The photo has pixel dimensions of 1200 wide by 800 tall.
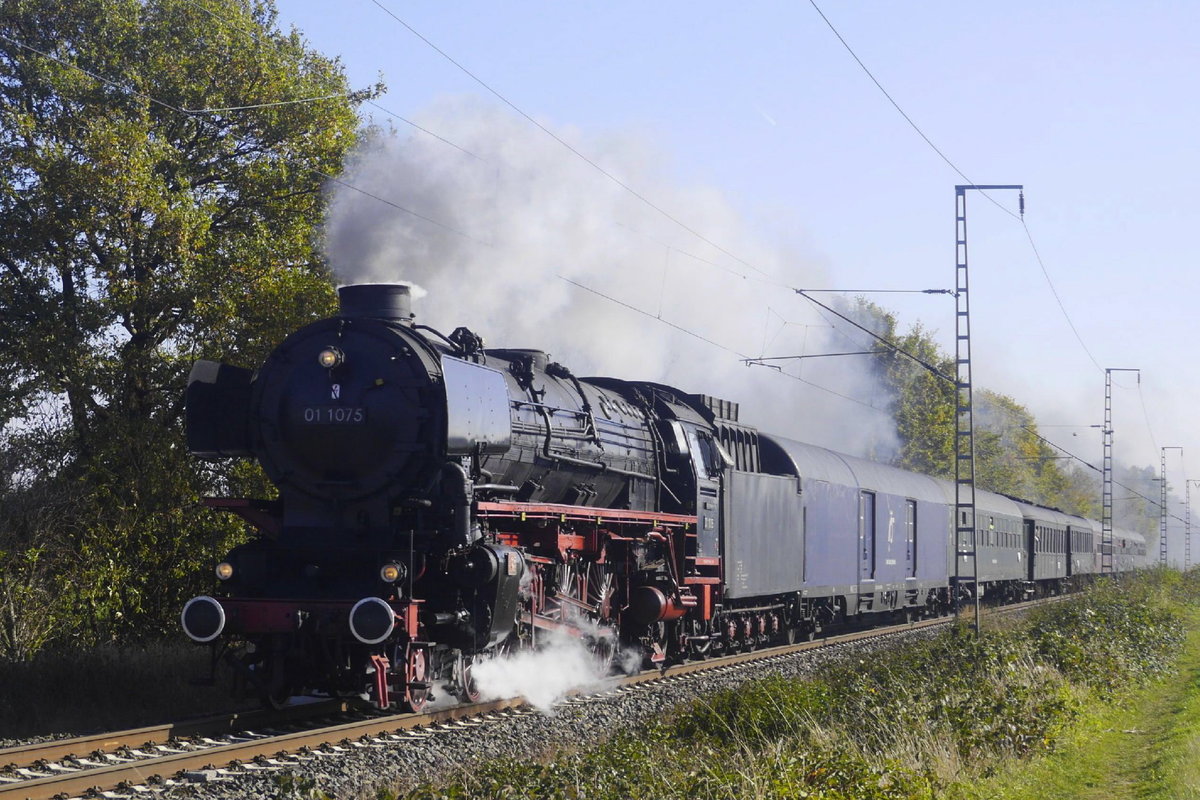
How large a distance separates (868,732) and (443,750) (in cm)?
340

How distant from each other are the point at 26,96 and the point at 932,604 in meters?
22.2

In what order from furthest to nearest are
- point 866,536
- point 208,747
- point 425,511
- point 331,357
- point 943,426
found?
point 943,426
point 866,536
point 331,357
point 425,511
point 208,747

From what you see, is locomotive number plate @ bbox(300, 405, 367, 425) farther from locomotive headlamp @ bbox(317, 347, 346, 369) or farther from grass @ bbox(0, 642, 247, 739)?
grass @ bbox(0, 642, 247, 739)

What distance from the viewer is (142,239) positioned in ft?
56.0

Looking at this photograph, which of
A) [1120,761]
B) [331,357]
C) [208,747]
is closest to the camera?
[208,747]

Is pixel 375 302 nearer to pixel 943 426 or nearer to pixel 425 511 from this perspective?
pixel 425 511

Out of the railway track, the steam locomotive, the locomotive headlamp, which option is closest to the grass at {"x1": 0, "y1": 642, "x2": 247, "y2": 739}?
the railway track

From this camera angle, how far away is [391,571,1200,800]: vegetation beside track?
24.5 ft

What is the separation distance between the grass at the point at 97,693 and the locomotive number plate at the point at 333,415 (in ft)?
8.53

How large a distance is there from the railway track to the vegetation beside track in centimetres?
177

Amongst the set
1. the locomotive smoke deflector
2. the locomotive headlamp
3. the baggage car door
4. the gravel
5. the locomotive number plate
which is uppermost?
the locomotive smoke deflector

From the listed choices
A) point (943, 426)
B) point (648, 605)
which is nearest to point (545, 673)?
point (648, 605)

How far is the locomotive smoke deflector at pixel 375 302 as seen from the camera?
12156mm

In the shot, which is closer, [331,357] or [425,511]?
[425,511]
